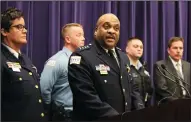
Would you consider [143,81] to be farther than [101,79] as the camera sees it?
Yes

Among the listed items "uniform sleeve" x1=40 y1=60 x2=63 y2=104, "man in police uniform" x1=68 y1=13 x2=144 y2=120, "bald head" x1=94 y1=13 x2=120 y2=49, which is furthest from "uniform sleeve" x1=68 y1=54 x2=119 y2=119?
"uniform sleeve" x1=40 y1=60 x2=63 y2=104

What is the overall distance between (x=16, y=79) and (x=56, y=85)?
82cm

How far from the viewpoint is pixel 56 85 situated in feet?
9.59

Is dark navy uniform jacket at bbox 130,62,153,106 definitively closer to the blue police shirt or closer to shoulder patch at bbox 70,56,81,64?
the blue police shirt

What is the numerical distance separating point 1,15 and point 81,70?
24.2 inches

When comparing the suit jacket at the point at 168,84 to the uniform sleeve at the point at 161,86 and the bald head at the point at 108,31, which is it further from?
the bald head at the point at 108,31

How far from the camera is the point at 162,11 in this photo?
4.48m

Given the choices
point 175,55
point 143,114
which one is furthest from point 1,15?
point 175,55

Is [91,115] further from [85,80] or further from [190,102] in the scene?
[190,102]

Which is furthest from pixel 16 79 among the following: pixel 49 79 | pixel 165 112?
pixel 165 112

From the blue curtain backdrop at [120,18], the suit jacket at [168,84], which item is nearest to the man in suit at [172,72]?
the suit jacket at [168,84]

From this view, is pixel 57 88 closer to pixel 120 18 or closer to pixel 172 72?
pixel 172 72

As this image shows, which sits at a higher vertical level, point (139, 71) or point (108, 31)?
point (108, 31)

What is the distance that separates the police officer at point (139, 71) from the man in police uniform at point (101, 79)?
1285 mm
